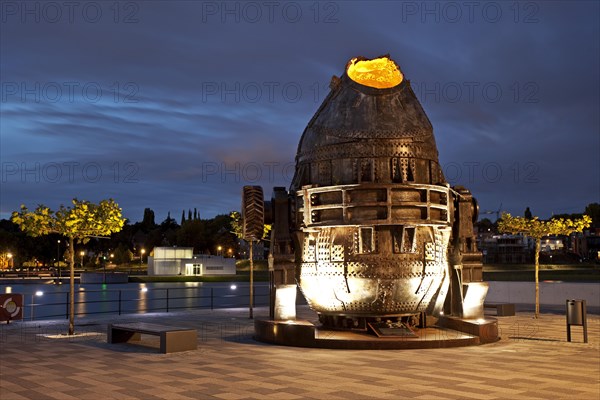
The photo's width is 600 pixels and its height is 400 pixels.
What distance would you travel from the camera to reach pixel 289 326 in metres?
15.5

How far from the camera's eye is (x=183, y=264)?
265 ft

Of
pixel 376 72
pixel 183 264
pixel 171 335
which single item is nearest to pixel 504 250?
pixel 183 264

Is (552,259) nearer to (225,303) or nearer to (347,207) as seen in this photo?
(225,303)

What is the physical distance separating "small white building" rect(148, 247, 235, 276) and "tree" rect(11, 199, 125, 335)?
60638 mm

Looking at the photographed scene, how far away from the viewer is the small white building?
80.4 m

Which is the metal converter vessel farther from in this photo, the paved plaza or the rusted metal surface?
the paved plaza

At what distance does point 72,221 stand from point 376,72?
9.94 metres

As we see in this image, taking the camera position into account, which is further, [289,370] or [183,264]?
[183,264]

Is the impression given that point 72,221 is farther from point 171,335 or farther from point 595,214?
point 595,214

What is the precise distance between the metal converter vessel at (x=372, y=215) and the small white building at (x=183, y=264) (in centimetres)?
6544

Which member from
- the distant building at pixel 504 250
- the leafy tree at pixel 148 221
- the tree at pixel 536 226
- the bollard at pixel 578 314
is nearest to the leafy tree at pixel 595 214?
the distant building at pixel 504 250

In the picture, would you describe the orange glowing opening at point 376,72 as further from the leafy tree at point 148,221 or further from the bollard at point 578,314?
the leafy tree at point 148,221

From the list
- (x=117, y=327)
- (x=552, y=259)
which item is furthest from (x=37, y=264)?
(x=117, y=327)

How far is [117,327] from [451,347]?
818cm
